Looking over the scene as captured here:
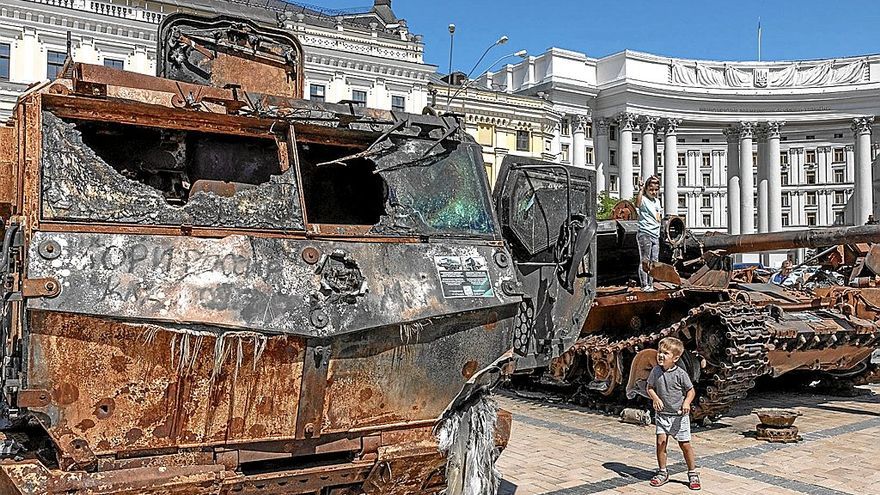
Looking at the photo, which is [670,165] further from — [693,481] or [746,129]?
[693,481]

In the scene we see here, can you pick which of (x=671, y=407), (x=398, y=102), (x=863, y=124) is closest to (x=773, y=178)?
(x=863, y=124)

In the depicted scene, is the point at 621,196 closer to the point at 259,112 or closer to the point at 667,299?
the point at 667,299

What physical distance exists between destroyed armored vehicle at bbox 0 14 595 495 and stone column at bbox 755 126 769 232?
6189 centimetres

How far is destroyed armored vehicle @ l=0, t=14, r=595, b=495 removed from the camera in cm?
389

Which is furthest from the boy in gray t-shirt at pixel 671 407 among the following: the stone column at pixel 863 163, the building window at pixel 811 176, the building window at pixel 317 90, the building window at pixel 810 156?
the building window at pixel 811 176

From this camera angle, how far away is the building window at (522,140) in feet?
136

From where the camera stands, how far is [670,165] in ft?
199

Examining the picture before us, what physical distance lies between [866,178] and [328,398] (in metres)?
64.2

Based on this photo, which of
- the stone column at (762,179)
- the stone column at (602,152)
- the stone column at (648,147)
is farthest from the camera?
the stone column at (762,179)

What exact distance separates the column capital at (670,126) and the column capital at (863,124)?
38.9 ft

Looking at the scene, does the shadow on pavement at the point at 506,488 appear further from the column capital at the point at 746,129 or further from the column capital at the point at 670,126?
the column capital at the point at 746,129

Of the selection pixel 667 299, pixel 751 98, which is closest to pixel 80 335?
pixel 667 299

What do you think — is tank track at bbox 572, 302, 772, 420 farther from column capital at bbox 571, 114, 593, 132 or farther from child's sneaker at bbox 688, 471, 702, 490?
column capital at bbox 571, 114, 593, 132

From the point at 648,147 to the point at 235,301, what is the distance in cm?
5842
